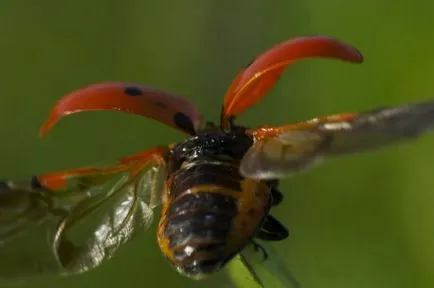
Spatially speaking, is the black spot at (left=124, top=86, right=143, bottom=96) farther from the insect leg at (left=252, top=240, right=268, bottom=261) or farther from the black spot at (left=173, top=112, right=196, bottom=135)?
the insect leg at (left=252, top=240, right=268, bottom=261)

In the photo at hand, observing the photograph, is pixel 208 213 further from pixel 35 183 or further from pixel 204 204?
pixel 35 183

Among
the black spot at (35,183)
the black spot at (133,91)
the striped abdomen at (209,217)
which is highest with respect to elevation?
the black spot at (133,91)

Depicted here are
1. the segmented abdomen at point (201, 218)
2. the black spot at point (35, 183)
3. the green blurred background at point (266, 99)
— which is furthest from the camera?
the green blurred background at point (266, 99)

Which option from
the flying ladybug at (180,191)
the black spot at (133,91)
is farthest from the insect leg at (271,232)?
the black spot at (133,91)

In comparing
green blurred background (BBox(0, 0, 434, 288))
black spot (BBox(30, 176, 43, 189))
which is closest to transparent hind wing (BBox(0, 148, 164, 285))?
black spot (BBox(30, 176, 43, 189))

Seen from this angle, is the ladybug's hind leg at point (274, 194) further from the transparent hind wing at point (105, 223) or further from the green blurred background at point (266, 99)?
the green blurred background at point (266, 99)

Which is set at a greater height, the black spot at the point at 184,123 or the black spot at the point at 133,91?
the black spot at the point at 133,91

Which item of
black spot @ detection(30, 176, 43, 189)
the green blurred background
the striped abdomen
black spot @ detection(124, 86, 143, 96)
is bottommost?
the green blurred background

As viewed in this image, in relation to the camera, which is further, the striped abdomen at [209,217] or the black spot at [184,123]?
the black spot at [184,123]

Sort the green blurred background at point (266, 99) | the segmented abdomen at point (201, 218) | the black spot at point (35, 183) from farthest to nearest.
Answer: the green blurred background at point (266, 99) < the black spot at point (35, 183) < the segmented abdomen at point (201, 218)
